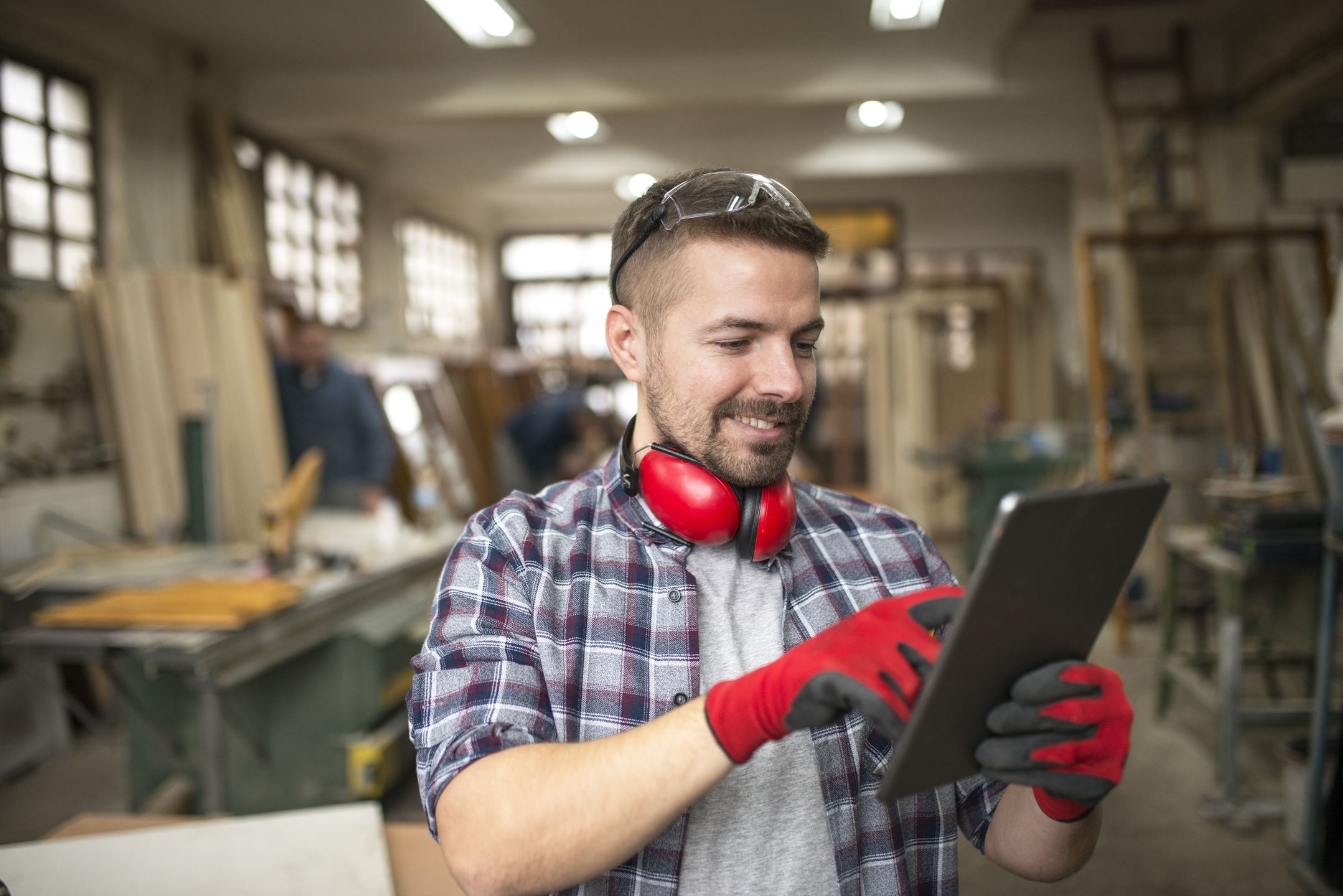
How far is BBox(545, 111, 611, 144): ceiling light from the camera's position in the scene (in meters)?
6.86

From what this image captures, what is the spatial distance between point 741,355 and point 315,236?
7355 millimetres

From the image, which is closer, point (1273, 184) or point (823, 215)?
point (1273, 184)

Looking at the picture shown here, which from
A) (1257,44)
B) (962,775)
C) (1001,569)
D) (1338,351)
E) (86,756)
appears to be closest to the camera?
(1001,569)

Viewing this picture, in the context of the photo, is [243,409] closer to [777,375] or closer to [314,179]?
[314,179]

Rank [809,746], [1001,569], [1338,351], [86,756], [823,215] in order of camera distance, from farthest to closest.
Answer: [823,215], [86,756], [1338,351], [809,746], [1001,569]

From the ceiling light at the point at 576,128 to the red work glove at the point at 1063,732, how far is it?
20.1 ft

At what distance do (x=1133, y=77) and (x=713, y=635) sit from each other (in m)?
6.66

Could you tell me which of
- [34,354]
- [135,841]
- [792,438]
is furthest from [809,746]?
[34,354]

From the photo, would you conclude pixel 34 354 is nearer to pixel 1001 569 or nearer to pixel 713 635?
pixel 713 635

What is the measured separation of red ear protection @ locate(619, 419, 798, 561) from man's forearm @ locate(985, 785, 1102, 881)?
1.44ft

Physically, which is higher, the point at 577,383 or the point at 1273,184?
the point at 1273,184

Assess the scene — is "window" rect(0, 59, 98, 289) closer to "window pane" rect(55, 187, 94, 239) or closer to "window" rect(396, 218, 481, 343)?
"window pane" rect(55, 187, 94, 239)

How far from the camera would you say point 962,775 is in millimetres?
875

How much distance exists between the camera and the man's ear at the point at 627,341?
125cm
